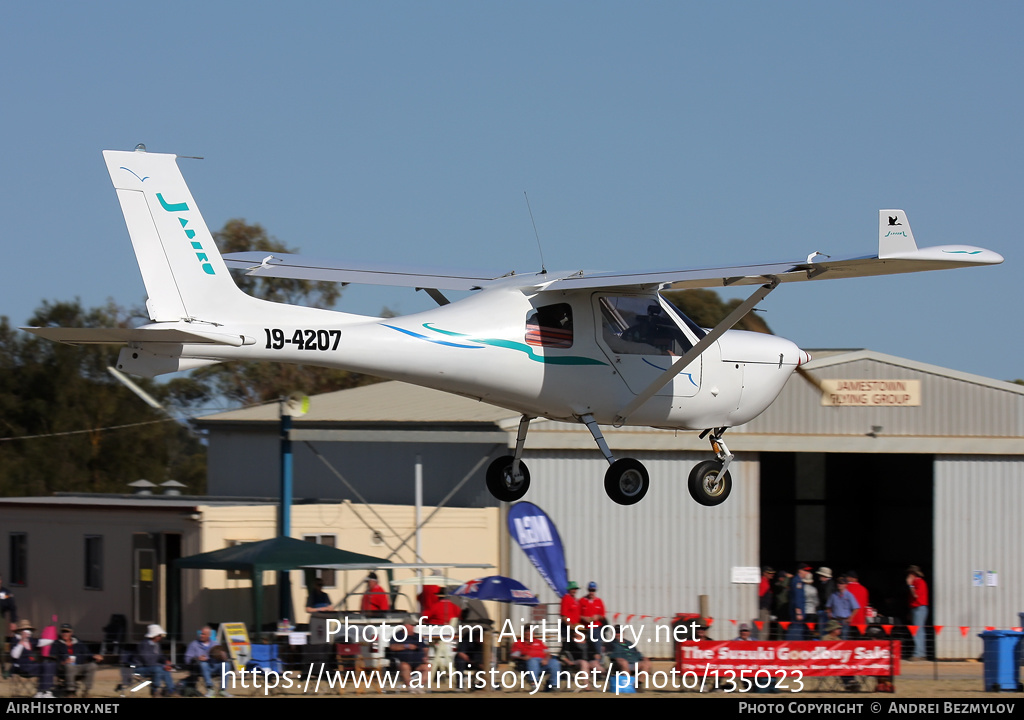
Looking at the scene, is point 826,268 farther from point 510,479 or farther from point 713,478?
point 510,479

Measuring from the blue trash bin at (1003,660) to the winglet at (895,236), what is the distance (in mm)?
8011

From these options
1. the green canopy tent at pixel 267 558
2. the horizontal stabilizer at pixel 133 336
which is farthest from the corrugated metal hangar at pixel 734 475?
the horizontal stabilizer at pixel 133 336

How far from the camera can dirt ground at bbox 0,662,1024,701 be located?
52.2ft

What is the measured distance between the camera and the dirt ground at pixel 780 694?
627 inches

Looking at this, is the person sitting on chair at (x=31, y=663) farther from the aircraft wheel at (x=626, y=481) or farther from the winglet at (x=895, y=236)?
the winglet at (x=895, y=236)

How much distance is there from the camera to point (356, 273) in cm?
1488

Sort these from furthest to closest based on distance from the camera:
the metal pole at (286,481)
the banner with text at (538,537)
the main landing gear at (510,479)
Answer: the banner with text at (538,537)
the metal pole at (286,481)
the main landing gear at (510,479)

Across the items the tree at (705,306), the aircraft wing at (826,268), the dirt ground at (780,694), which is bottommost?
the dirt ground at (780,694)

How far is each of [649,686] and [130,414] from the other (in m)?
32.3

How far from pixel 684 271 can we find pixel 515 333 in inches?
65.6

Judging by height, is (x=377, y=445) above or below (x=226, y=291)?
below

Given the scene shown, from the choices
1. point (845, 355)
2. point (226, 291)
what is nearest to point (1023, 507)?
point (845, 355)
